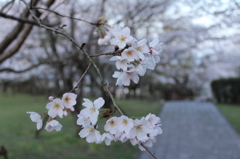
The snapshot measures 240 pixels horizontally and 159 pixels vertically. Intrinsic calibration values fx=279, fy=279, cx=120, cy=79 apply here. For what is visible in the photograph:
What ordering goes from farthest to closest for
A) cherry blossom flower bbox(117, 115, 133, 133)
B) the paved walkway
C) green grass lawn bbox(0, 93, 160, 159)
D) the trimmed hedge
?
the trimmed hedge
the paved walkway
green grass lawn bbox(0, 93, 160, 159)
cherry blossom flower bbox(117, 115, 133, 133)

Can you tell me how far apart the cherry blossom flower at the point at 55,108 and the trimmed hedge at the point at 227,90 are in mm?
13946

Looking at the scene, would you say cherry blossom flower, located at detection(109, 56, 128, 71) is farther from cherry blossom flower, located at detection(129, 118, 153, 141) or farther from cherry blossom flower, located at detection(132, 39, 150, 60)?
cherry blossom flower, located at detection(129, 118, 153, 141)

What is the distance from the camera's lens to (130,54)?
2.68ft

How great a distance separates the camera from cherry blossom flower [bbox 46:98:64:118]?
0.83m

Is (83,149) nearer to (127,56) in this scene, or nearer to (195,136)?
(195,136)

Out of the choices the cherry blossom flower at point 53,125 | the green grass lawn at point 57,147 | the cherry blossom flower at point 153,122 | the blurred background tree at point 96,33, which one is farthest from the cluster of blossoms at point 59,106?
the green grass lawn at point 57,147

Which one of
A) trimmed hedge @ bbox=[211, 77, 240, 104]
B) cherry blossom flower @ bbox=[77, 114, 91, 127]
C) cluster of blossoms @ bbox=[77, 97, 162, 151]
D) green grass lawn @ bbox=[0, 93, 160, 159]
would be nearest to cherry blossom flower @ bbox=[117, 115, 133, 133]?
cluster of blossoms @ bbox=[77, 97, 162, 151]

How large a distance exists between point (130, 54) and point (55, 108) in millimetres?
280

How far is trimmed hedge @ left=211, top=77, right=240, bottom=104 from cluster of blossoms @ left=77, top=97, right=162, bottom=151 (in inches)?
546

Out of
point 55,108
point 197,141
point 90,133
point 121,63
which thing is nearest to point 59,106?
point 55,108

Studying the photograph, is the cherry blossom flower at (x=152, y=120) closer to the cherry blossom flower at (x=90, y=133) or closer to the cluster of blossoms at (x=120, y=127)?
the cluster of blossoms at (x=120, y=127)

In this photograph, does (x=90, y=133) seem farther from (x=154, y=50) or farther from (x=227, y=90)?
(x=227, y=90)

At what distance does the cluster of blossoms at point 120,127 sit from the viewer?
2.49 feet

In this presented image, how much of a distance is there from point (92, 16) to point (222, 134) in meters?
4.00
